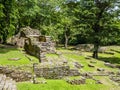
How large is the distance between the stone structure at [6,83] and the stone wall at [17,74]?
636 mm

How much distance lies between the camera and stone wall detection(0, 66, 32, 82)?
20828mm

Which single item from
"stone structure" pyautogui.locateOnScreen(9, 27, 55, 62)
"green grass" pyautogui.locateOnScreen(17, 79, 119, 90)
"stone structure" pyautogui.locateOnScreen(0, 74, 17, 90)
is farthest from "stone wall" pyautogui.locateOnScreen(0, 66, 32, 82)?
"stone structure" pyautogui.locateOnScreen(9, 27, 55, 62)

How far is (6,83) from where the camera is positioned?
18.7 metres

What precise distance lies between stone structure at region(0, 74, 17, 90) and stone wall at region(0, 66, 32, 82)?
636 millimetres

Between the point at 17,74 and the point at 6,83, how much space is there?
2381mm

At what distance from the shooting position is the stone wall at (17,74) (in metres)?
20.8

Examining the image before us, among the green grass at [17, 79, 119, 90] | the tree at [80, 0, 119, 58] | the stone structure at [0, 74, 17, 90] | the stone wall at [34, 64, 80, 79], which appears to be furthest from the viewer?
the tree at [80, 0, 119, 58]

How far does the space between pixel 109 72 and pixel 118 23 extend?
14.3 m

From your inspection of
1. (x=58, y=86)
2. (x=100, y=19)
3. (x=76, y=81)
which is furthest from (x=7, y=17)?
(x=100, y=19)

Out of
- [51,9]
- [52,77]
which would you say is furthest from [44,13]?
[52,77]

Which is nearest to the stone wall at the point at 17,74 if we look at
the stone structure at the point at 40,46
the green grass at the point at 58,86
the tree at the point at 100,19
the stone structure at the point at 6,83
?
the stone structure at the point at 6,83

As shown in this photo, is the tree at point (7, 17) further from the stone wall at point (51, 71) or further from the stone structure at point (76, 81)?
the stone structure at point (76, 81)

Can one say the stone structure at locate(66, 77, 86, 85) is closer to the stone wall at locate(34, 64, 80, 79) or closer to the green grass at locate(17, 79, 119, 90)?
the green grass at locate(17, 79, 119, 90)

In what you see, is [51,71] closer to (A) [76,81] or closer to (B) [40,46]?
(A) [76,81]
